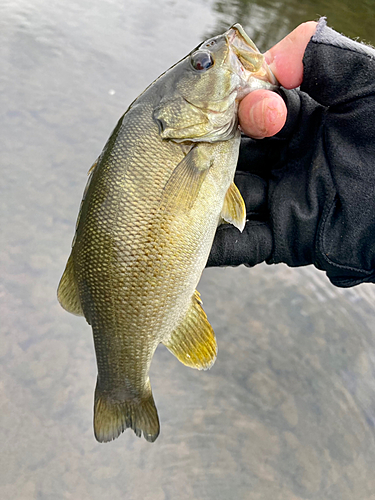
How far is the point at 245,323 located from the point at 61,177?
2.67 m

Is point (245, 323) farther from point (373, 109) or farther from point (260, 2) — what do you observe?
point (260, 2)

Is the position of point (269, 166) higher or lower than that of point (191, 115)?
lower

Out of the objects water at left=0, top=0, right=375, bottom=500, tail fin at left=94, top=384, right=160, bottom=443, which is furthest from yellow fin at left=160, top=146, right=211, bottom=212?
water at left=0, top=0, right=375, bottom=500

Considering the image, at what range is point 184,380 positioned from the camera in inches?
137

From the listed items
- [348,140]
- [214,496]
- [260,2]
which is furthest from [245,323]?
[260,2]

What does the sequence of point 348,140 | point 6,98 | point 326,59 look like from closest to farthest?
1. point 326,59
2. point 348,140
3. point 6,98

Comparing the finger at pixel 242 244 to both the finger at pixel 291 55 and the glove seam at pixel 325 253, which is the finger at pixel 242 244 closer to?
the glove seam at pixel 325 253

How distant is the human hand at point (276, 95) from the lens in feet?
6.07

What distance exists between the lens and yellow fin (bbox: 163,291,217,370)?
205 centimetres

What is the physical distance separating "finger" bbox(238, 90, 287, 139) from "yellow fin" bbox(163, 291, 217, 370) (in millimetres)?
890

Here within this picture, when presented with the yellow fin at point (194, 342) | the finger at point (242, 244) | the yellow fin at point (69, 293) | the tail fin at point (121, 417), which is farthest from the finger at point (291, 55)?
the tail fin at point (121, 417)

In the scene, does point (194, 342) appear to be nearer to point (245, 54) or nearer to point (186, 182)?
point (186, 182)

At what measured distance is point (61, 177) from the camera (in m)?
4.66

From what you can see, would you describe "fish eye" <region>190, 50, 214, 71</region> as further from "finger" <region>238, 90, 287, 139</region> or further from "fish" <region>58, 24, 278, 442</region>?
"finger" <region>238, 90, 287, 139</region>
